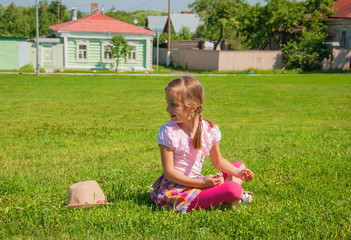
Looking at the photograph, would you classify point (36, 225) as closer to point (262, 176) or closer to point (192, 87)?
point (192, 87)

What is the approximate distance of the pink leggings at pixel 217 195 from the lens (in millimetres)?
4194

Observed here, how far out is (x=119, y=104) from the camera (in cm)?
1552

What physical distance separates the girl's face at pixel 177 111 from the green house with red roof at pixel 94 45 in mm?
33801

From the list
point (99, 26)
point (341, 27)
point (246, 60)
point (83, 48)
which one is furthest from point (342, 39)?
point (83, 48)

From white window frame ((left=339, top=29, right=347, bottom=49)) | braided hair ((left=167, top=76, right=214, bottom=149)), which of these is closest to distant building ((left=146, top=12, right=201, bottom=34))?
white window frame ((left=339, top=29, right=347, bottom=49))

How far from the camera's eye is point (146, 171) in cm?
605

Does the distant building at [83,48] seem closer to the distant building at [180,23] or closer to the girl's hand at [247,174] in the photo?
the distant building at [180,23]

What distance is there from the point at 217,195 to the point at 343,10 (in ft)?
143

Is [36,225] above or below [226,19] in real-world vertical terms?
below

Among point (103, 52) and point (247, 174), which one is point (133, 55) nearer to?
point (103, 52)

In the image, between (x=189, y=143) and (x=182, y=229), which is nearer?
(x=182, y=229)

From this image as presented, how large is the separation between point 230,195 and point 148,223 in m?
0.78

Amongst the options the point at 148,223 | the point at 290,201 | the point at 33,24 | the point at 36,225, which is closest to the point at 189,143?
the point at 148,223

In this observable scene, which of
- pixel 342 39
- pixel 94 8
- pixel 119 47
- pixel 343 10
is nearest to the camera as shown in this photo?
pixel 119 47
